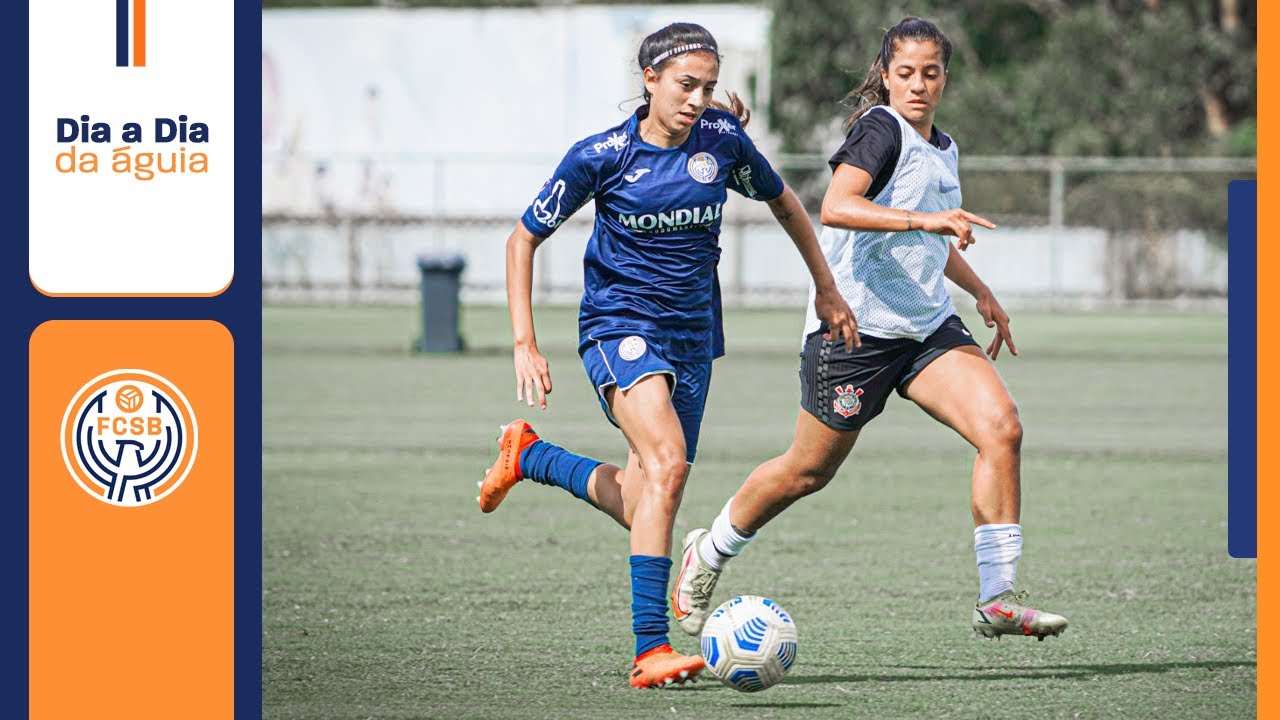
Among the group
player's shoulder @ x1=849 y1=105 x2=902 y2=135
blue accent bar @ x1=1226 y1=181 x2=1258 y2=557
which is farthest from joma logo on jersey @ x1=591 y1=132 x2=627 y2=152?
blue accent bar @ x1=1226 y1=181 x2=1258 y2=557

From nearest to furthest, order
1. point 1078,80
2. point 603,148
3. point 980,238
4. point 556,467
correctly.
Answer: point 603,148 < point 556,467 < point 980,238 < point 1078,80

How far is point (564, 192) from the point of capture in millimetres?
6695

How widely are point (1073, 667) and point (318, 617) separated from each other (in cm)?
294

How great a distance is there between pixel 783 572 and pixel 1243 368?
4256 mm

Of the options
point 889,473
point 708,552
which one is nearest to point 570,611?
point 708,552

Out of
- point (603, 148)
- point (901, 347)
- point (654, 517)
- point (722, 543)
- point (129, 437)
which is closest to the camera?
point (129, 437)

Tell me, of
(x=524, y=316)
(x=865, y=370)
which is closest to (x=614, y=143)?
(x=524, y=316)

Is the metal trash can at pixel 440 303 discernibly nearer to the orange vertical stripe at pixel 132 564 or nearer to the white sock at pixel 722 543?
the white sock at pixel 722 543

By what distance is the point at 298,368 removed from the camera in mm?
21422

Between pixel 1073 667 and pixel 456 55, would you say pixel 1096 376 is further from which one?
pixel 456 55

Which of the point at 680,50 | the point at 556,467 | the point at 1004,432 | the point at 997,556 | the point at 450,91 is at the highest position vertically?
the point at 450,91

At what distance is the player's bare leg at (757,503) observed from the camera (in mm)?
7161

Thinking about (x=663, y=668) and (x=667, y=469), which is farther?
(x=667, y=469)

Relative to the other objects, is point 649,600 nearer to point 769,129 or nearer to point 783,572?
point 783,572
